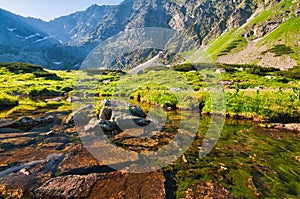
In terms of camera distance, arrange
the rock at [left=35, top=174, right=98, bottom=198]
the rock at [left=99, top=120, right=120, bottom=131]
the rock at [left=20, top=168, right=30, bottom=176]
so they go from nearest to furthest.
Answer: the rock at [left=35, top=174, right=98, bottom=198] < the rock at [left=20, top=168, right=30, bottom=176] < the rock at [left=99, top=120, right=120, bottom=131]

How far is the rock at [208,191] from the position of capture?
9.63m

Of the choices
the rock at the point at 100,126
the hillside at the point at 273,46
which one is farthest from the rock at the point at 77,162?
the hillside at the point at 273,46

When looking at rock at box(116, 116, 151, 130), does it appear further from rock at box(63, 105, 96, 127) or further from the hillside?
the hillside

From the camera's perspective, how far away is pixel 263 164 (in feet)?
43.4

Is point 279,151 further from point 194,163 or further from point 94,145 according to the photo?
point 94,145

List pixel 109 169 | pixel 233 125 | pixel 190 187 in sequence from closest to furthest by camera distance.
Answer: pixel 190 187
pixel 109 169
pixel 233 125

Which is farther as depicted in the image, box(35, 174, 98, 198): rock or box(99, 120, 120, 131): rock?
box(99, 120, 120, 131): rock

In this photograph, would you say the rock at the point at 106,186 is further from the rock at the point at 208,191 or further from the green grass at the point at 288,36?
the green grass at the point at 288,36

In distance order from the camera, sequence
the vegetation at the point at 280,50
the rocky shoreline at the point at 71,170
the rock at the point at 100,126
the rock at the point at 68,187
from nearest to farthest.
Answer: the rock at the point at 68,187
the rocky shoreline at the point at 71,170
the rock at the point at 100,126
the vegetation at the point at 280,50

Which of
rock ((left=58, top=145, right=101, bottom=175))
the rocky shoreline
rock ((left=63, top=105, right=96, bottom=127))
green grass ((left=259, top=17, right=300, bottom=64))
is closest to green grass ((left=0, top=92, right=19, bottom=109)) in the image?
rock ((left=63, top=105, right=96, bottom=127))

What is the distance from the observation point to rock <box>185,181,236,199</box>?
9.63 metres

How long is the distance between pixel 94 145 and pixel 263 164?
10.8 meters

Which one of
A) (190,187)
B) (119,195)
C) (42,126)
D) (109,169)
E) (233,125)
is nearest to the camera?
(119,195)

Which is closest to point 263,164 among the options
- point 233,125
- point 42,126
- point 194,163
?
point 194,163
